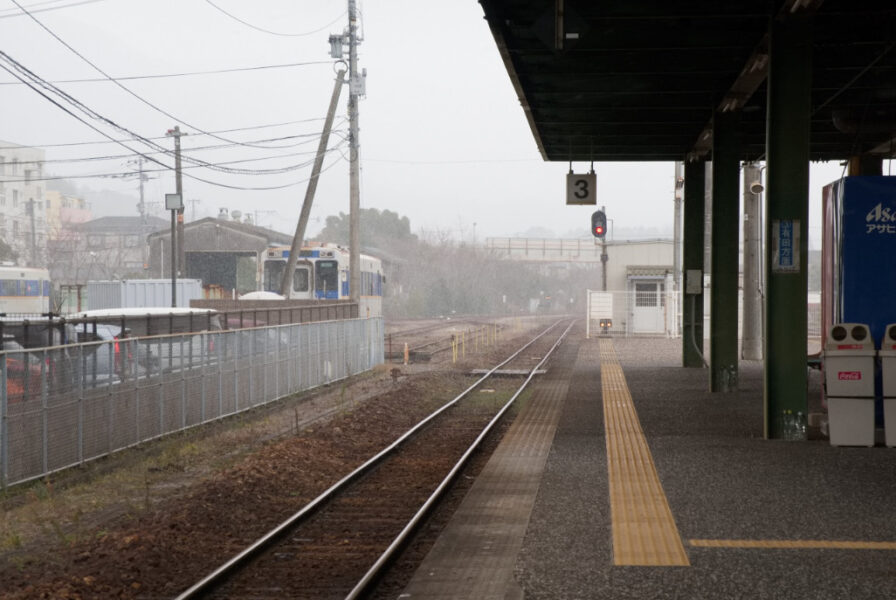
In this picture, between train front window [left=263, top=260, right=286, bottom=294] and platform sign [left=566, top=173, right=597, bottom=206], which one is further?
train front window [left=263, top=260, right=286, bottom=294]

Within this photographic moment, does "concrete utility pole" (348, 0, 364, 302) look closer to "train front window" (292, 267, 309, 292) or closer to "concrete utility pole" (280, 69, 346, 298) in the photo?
"concrete utility pole" (280, 69, 346, 298)

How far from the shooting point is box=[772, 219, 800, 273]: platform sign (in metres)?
11.8

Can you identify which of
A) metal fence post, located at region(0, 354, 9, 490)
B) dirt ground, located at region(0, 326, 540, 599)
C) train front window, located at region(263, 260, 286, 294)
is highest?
train front window, located at region(263, 260, 286, 294)

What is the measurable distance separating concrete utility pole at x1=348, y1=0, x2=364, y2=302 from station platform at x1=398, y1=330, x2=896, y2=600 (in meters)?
16.4

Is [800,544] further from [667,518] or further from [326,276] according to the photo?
[326,276]

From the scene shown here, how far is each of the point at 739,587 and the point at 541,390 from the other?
546 inches

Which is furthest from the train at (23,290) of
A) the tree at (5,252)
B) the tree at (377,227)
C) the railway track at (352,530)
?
the tree at (377,227)

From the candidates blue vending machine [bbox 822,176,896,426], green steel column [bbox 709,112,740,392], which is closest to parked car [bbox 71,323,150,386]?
blue vending machine [bbox 822,176,896,426]

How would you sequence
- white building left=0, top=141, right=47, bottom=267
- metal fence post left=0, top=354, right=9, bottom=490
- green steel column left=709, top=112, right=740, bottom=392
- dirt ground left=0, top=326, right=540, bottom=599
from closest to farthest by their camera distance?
dirt ground left=0, top=326, right=540, bottom=599
metal fence post left=0, top=354, right=9, bottom=490
green steel column left=709, top=112, right=740, bottom=392
white building left=0, top=141, right=47, bottom=267

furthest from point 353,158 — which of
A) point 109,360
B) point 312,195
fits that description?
point 109,360

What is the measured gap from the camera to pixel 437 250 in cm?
10738

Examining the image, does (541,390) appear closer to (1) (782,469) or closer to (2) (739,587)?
(1) (782,469)

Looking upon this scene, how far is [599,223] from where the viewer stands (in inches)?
1273

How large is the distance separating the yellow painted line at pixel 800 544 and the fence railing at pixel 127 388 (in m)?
6.98
